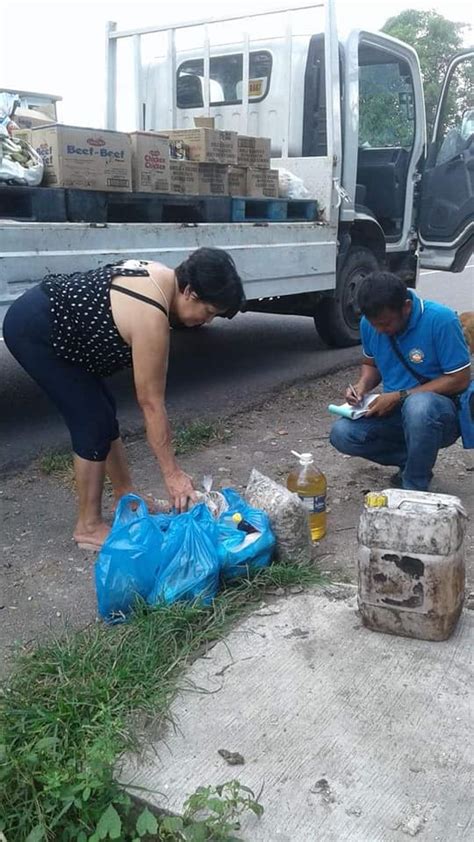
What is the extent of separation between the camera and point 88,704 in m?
2.21

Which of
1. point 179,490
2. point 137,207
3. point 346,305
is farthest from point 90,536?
point 346,305

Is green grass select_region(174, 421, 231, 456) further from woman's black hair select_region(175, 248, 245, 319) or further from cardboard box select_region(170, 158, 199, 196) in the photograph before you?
woman's black hair select_region(175, 248, 245, 319)

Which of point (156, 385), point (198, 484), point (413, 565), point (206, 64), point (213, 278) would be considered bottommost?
point (198, 484)

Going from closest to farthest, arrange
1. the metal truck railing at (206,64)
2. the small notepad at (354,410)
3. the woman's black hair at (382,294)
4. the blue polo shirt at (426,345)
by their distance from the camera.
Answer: the woman's black hair at (382,294) < the blue polo shirt at (426,345) < the small notepad at (354,410) < the metal truck railing at (206,64)

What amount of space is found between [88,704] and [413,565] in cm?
102

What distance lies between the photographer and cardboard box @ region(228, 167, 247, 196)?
18.3ft

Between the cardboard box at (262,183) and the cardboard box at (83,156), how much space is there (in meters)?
1.21

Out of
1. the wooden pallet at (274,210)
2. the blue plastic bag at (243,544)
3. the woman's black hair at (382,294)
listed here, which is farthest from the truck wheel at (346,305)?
the blue plastic bag at (243,544)

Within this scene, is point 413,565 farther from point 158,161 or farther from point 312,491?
point 158,161

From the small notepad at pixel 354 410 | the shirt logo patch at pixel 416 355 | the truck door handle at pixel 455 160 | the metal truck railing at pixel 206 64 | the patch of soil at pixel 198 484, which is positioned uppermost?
the metal truck railing at pixel 206 64

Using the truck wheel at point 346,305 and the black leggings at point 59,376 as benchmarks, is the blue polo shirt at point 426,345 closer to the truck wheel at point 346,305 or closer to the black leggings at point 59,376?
the black leggings at point 59,376

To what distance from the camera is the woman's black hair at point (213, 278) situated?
271 cm

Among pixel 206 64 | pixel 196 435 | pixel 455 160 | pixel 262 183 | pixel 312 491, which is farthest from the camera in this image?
pixel 455 160

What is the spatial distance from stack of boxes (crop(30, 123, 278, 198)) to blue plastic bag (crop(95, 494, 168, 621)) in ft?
8.10
